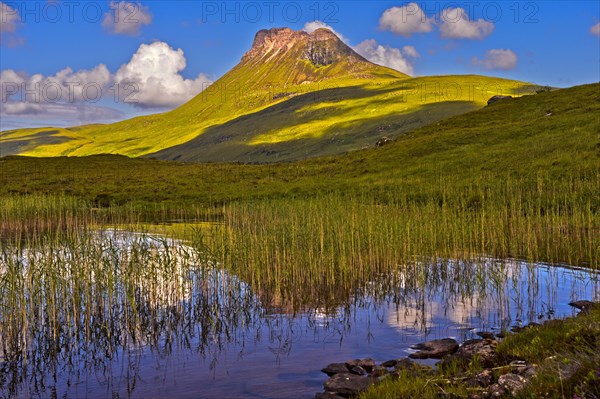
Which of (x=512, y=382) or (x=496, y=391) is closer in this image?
(x=496, y=391)

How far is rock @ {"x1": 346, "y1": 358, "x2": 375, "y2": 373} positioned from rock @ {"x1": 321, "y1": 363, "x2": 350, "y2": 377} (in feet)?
0.36

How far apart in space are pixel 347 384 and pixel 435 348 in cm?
290

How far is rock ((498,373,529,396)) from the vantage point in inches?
319

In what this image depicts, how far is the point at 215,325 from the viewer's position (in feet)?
47.4

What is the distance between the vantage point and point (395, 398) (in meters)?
8.77

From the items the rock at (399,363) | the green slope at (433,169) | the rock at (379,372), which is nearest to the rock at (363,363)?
the rock at (399,363)

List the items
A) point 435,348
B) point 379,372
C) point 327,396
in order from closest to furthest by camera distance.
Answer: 1. point 327,396
2. point 379,372
3. point 435,348

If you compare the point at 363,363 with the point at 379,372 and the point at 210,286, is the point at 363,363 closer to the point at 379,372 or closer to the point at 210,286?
the point at 379,372

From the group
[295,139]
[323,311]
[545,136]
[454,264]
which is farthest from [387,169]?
[295,139]

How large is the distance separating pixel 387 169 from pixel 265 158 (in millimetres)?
120922

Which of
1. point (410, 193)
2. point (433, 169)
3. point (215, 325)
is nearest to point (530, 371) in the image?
point (215, 325)

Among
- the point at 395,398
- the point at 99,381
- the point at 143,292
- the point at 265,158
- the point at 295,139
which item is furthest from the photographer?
the point at 295,139

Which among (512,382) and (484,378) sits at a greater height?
(512,382)

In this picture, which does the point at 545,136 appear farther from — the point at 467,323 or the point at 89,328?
the point at 89,328
